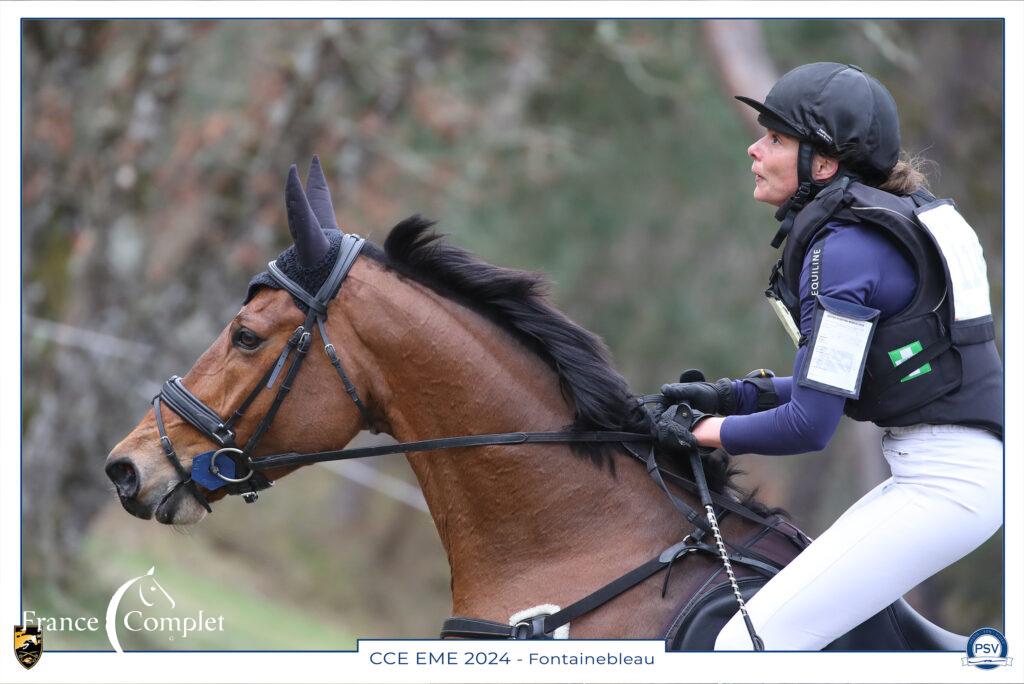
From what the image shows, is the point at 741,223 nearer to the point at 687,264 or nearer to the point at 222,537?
the point at 687,264

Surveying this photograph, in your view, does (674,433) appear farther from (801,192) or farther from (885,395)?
(801,192)

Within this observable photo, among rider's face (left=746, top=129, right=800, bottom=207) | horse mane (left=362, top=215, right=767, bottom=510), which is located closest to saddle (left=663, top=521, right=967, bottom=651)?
horse mane (left=362, top=215, right=767, bottom=510)

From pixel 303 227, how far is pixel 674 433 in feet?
4.84

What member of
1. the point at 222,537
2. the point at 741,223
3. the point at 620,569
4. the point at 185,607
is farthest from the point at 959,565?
the point at 222,537

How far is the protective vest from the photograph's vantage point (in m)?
2.99

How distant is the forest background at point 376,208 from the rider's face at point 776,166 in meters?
0.61

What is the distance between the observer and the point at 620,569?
329 centimetres

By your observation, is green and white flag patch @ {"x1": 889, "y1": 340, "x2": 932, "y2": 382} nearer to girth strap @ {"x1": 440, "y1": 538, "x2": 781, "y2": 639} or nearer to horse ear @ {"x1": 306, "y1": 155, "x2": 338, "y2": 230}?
girth strap @ {"x1": 440, "y1": 538, "x2": 781, "y2": 639}

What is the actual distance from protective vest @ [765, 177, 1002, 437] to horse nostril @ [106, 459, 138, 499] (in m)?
2.47

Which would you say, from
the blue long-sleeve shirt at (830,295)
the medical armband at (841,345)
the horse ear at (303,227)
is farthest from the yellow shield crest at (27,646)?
the medical armband at (841,345)

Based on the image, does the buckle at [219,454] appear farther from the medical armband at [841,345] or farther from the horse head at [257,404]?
the medical armband at [841,345]

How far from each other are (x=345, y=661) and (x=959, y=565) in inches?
408

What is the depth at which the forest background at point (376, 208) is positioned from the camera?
8711 mm

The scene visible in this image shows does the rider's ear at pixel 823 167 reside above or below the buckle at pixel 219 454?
above
